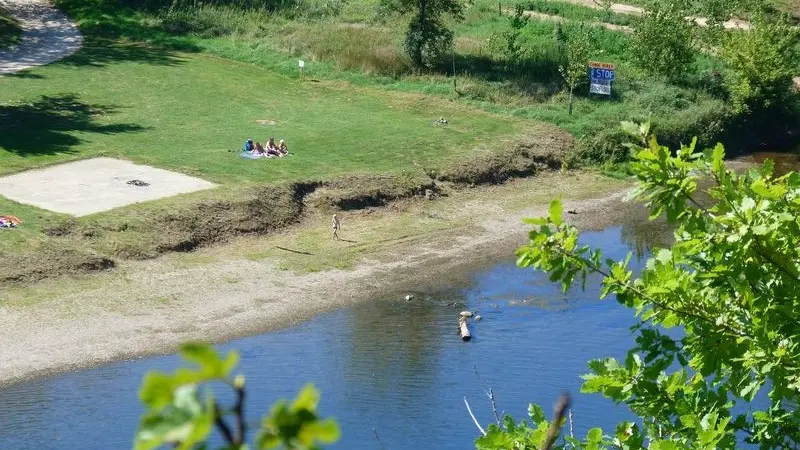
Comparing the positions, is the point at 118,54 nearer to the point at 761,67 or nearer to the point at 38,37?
the point at 38,37

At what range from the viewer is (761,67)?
1871 inches

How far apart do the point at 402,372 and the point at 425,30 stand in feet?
87.0

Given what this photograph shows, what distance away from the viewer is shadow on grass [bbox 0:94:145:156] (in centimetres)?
3681

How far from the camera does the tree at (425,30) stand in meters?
48.4

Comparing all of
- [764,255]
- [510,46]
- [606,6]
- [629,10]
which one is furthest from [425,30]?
[764,255]

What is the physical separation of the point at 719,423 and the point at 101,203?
2680 cm

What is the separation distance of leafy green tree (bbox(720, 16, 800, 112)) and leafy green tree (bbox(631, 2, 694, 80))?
1.76m

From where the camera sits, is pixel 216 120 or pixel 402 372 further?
pixel 216 120

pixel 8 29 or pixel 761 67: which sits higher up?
pixel 761 67

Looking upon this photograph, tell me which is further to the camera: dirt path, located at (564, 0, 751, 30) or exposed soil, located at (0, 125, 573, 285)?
dirt path, located at (564, 0, 751, 30)

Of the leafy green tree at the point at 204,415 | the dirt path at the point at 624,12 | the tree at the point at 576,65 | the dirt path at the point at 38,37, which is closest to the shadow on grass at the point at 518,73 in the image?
the tree at the point at 576,65

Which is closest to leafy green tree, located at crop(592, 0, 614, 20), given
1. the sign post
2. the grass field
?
the grass field

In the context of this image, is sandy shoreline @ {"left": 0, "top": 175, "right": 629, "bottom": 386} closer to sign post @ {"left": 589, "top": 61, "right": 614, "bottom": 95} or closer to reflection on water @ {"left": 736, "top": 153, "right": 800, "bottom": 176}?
sign post @ {"left": 589, "top": 61, "right": 614, "bottom": 95}

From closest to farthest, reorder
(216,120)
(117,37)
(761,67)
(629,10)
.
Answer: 1. (216,120)
2. (761,67)
3. (117,37)
4. (629,10)
